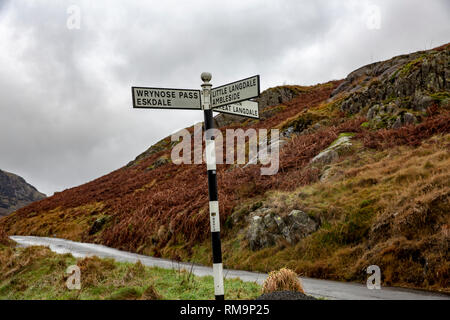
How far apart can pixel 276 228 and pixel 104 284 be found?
24.7ft

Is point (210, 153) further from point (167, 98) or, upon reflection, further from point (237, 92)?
point (167, 98)

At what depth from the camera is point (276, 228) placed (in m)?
14.1

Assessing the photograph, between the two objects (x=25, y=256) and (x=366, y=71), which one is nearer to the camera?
(x=25, y=256)

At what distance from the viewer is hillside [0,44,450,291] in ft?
33.9

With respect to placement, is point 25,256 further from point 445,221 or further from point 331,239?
point 445,221

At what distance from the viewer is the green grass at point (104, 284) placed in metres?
7.61

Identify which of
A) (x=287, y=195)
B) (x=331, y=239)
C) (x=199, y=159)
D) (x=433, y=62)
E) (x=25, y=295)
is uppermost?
(x=433, y=62)

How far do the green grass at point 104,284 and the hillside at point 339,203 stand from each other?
419 centimetres

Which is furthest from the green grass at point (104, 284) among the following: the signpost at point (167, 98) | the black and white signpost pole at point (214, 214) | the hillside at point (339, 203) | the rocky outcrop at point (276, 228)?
the rocky outcrop at point (276, 228)

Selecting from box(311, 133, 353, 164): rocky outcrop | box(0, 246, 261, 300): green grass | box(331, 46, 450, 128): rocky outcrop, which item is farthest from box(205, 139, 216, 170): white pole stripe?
box(331, 46, 450, 128): rocky outcrop

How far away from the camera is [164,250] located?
18.6 m

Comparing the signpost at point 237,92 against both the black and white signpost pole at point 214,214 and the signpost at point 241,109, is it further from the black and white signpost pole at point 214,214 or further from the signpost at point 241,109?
the black and white signpost pole at point 214,214
